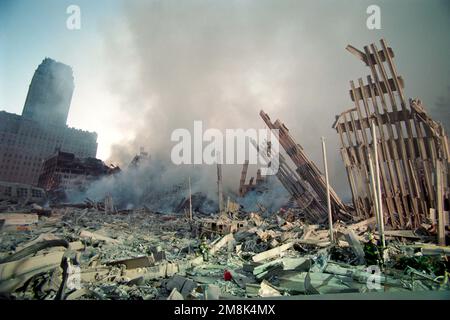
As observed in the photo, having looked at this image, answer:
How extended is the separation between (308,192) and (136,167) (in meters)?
29.9

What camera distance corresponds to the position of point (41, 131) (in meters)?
76.9

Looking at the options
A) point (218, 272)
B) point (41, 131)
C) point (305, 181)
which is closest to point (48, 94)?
point (41, 131)

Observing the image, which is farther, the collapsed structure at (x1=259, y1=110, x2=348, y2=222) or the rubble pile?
the collapsed structure at (x1=259, y1=110, x2=348, y2=222)

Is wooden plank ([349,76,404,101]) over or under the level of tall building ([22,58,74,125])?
under

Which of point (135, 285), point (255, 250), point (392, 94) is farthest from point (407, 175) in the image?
point (135, 285)

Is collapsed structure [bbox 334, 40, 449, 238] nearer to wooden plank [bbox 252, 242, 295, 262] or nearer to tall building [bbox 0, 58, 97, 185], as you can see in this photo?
wooden plank [bbox 252, 242, 295, 262]

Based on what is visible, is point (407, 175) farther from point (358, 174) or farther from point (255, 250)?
point (255, 250)

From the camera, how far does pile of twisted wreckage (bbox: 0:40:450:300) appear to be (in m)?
4.41

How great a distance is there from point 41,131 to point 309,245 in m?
92.8

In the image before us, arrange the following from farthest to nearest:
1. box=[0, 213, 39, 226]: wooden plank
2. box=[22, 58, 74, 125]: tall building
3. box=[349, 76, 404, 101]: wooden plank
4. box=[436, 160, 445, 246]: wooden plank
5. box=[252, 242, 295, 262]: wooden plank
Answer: box=[22, 58, 74, 125]: tall building → box=[0, 213, 39, 226]: wooden plank → box=[349, 76, 404, 101]: wooden plank → box=[436, 160, 445, 246]: wooden plank → box=[252, 242, 295, 262]: wooden plank

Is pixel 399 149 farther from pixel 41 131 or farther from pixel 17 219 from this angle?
pixel 41 131

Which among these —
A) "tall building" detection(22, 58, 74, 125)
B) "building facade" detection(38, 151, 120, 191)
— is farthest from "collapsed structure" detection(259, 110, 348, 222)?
"tall building" detection(22, 58, 74, 125)

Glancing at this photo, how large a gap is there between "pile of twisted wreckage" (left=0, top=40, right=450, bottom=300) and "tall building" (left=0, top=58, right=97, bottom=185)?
6325 centimetres

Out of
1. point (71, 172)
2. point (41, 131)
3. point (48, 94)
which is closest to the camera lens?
point (71, 172)
